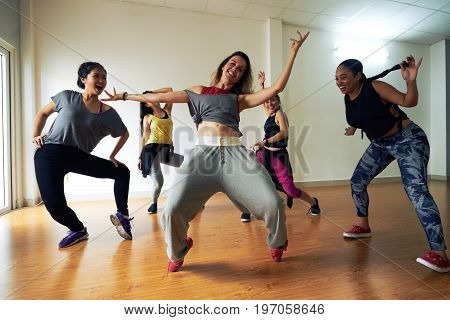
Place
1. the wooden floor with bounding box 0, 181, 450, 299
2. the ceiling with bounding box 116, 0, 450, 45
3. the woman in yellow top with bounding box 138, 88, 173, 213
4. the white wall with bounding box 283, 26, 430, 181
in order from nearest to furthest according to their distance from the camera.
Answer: the wooden floor with bounding box 0, 181, 450, 299 < the ceiling with bounding box 116, 0, 450, 45 < the woman in yellow top with bounding box 138, 88, 173, 213 < the white wall with bounding box 283, 26, 430, 181

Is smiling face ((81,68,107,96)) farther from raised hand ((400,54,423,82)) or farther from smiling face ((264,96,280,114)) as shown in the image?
raised hand ((400,54,423,82))

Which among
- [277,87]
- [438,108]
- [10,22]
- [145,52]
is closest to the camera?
[277,87]

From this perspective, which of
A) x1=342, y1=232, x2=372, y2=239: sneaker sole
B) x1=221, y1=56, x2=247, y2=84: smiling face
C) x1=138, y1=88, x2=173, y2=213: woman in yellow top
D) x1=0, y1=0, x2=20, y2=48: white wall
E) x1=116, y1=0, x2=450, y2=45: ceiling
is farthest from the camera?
x1=138, y1=88, x2=173, y2=213: woman in yellow top

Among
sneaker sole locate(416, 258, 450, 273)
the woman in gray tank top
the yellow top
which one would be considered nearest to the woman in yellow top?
the yellow top

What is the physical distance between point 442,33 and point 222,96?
11.7 ft

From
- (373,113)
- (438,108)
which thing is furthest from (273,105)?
(438,108)

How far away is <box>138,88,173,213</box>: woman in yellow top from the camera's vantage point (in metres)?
2.08

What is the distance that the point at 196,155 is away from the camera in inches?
39.2

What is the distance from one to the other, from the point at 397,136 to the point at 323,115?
2.14m

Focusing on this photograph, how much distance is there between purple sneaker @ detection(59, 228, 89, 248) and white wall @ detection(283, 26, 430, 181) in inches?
104

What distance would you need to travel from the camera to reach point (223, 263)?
1107mm

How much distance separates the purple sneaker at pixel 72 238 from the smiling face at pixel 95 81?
89 centimetres

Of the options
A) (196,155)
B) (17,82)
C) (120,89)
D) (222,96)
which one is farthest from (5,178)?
(222,96)

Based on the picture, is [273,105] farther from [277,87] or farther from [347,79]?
[277,87]
